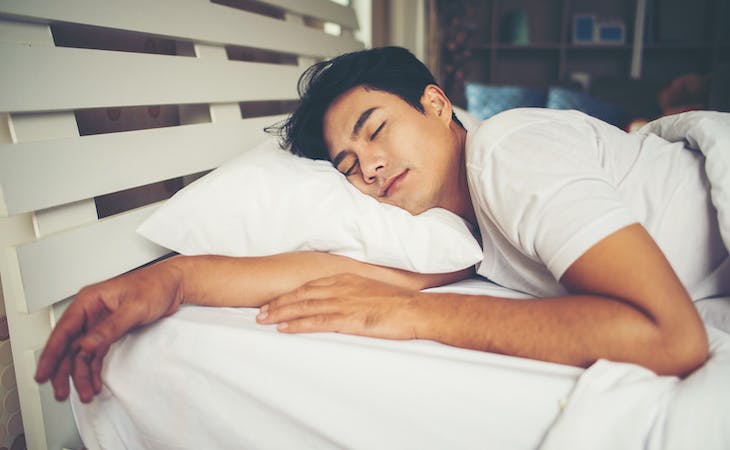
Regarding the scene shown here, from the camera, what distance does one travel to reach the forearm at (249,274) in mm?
878

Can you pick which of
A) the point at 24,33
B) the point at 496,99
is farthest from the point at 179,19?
the point at 496,99

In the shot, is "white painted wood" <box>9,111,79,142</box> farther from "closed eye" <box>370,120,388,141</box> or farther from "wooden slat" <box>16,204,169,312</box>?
"closed eye" <box>370,120,388,141</box>

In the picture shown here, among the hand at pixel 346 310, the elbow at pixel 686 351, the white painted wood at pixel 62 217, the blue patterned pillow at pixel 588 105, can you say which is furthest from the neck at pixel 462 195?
the blue patterned pillow at pixel 588 105

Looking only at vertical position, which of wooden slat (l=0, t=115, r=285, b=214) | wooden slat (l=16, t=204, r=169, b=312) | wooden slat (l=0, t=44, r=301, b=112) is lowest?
wooden slat (l=16, t=204, r=169, b=312)

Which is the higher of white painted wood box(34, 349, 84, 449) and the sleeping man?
the sleeping man

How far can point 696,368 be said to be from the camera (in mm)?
651

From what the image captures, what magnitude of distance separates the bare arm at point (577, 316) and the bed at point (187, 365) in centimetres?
3

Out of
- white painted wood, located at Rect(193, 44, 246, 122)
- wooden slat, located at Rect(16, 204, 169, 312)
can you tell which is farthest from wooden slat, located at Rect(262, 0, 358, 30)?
wooden slat, located at Rect(16, 204, 169, 312)

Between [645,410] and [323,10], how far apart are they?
1.82 metres

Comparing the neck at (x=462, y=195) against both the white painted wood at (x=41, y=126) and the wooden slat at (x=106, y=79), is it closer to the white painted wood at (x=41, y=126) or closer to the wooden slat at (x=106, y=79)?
the wooden slat at (x=106, y=79)

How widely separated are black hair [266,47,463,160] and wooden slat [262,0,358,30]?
481mm

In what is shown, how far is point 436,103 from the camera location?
1181mm

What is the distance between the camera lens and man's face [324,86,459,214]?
1.03 meters

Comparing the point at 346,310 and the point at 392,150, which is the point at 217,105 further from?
the point at 346,310
